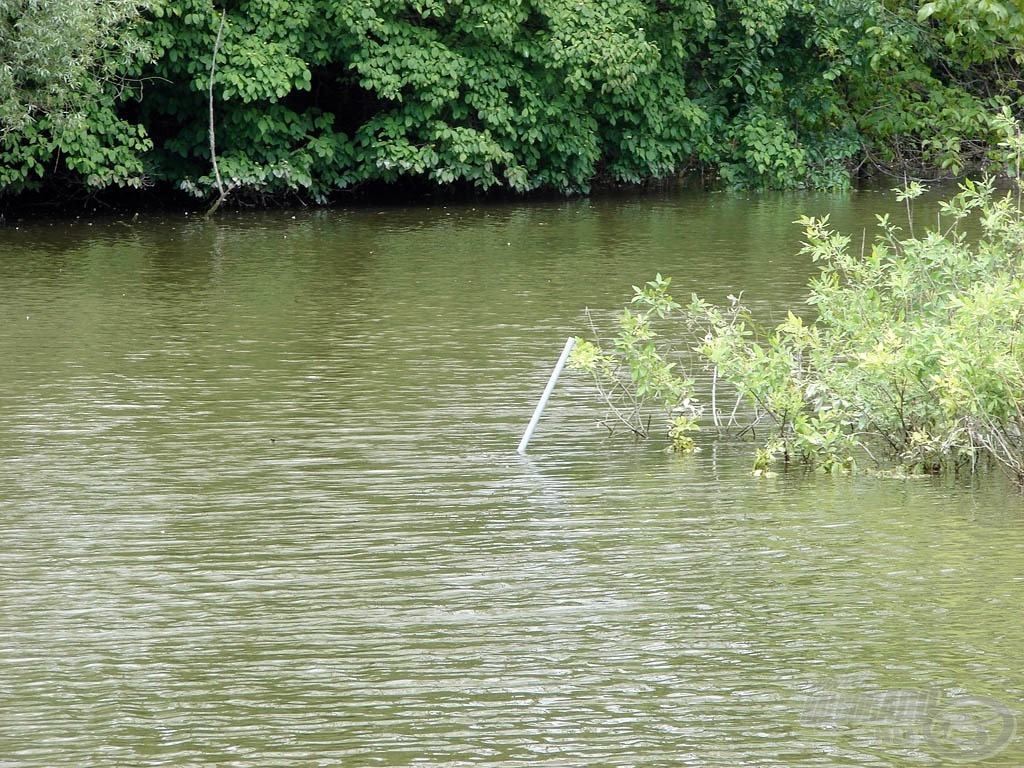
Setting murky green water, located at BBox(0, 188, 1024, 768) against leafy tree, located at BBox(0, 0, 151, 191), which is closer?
murky green water, located at BBox(0, 188, 1024, 768)

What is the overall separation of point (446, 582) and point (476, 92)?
18986 mm

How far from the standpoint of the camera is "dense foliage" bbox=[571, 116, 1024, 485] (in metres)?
7.97

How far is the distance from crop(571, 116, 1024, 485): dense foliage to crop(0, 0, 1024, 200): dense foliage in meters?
12.5

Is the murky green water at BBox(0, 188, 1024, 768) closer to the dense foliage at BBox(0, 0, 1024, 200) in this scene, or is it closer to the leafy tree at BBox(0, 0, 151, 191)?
the leafy tree at BBox(0, 0, 151, 191)

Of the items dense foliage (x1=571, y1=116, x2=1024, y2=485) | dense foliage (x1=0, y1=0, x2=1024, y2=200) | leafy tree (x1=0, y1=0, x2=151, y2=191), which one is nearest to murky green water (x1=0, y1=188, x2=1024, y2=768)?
dense foliage (x1=571, y1=116, x2=1024, y2=485)

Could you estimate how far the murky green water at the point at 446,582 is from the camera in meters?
5.17

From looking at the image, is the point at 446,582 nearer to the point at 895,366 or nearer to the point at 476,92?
the point at 895,366

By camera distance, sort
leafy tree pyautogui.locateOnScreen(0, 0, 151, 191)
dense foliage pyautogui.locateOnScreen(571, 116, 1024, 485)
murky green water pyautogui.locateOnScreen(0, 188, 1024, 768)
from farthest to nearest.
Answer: leafy tree pyautogui.locateOnScreen(0, 0, 151, 191), dense foliage pyautogui.locateOnScreen(571, 116, 1024, 485), murky green water pyautogui.locateOnScreen(0, 188, 1024, 768)

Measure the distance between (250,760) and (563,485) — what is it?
12.2ft

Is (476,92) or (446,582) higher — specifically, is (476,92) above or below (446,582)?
above

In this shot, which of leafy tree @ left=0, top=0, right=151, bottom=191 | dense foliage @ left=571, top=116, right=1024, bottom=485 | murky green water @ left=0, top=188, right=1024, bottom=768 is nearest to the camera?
murky green water @ left=0, top=188, right=1024, bottom=768

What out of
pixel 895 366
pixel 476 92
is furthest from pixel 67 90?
pixel 895 366

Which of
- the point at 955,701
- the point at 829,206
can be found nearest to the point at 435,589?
the point at 955,701

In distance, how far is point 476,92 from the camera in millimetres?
24812
